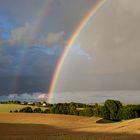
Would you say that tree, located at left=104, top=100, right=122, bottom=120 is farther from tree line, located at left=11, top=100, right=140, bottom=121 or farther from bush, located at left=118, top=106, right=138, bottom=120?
bush, located at left=118, top=106, right=138, bottom=120

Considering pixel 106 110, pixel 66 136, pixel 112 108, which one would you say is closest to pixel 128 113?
pixel 112 108

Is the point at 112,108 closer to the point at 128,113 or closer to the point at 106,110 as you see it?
the point at 106,110

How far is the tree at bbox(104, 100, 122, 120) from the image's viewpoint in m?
137

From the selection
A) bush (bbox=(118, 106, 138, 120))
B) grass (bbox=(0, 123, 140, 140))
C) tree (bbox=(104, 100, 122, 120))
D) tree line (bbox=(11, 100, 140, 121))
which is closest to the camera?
grass (bbox=(0, 123, 140, 140))

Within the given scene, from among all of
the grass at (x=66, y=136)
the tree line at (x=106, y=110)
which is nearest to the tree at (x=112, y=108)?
the tree line at (x=106, y=110)

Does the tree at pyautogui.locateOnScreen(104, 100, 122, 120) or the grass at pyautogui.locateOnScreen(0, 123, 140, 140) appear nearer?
the grass at pyautogui.locateOnScreen(0, 123, 140, 140)

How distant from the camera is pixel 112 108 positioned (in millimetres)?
139375

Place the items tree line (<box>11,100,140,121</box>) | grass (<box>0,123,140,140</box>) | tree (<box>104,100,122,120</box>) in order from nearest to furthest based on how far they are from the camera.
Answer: grass (<box>0,123,140,140</box>) < tree line (<box>11,100,140,121</box>) < tree (<box>104,100,122,120</box>)

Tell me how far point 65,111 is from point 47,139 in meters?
97.9

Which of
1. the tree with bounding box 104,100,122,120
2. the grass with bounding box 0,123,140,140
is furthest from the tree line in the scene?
the grass with bounding box 0,123,140,140

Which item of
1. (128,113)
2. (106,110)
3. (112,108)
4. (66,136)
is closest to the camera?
(66,136)

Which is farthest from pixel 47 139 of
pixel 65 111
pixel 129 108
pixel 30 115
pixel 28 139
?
pixel 65 111

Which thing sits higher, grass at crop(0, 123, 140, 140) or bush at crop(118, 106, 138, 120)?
bush at crop(118, 106, 138, 120)

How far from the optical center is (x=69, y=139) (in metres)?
44.9
